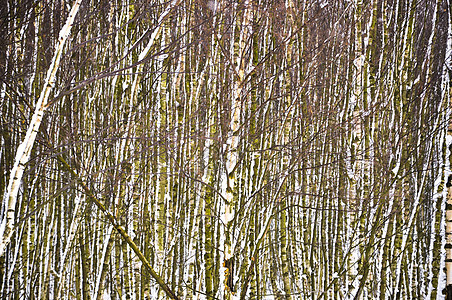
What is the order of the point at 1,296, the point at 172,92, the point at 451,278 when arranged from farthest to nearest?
the point at 172,92
the point at 1,296
the point at 451,278

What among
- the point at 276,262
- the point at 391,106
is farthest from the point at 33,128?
the point at 391,106

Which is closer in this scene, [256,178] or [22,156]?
[22,156]

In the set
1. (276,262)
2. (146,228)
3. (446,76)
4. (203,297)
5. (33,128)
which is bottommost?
(203,297)

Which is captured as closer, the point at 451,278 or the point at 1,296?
the point at 451,278

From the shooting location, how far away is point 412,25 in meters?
5.20

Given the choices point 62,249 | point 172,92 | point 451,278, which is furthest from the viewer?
point 172,92

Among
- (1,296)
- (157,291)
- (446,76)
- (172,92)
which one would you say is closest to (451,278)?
(446,76)

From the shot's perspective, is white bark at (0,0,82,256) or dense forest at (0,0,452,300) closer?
white bark at (0,0,82,256)

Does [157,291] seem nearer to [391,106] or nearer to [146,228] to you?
[146,228]

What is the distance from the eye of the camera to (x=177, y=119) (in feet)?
17.0

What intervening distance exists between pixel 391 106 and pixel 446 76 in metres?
0.68

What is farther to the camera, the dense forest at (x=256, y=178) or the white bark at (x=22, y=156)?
the dense forest at (x=256, y=178)

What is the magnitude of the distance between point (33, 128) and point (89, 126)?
2394 millimetres

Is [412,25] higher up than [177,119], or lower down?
higher up
